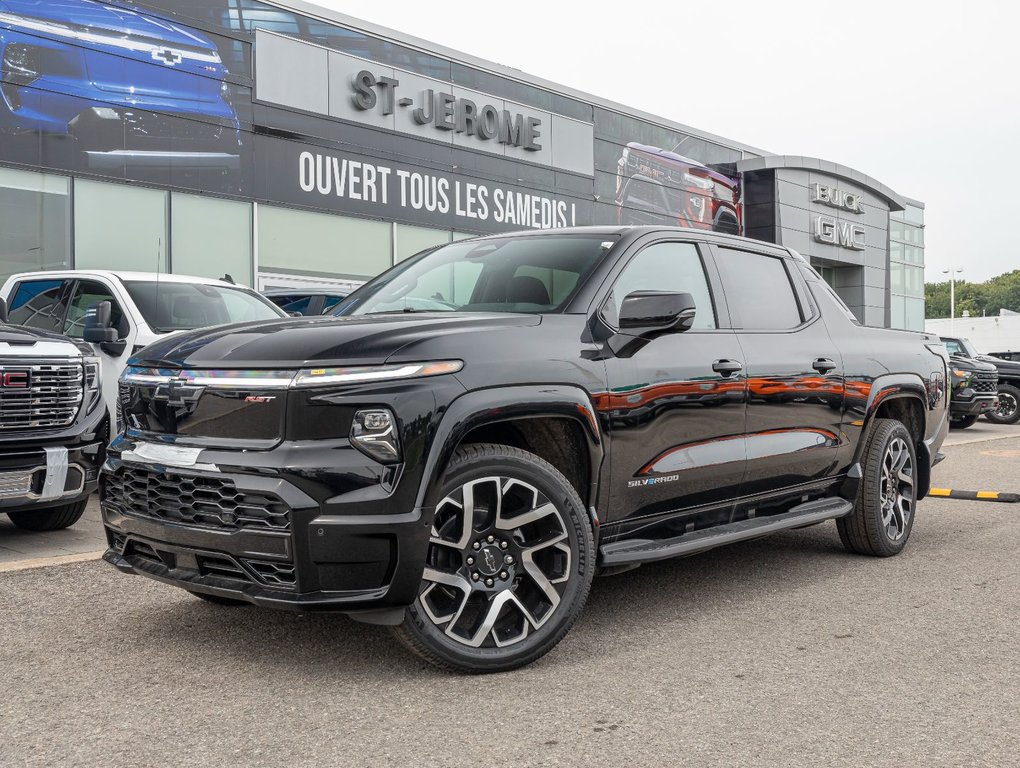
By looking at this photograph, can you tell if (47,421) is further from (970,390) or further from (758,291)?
(970,390)

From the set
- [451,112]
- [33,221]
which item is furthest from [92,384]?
[451,112]

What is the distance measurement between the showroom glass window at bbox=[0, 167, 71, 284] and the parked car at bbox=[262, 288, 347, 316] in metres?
7.18

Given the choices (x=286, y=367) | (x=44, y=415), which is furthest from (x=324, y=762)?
(x=44, y=415)

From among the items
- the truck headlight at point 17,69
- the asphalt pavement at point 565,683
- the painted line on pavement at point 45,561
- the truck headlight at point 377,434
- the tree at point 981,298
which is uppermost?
the tree at point 981,298

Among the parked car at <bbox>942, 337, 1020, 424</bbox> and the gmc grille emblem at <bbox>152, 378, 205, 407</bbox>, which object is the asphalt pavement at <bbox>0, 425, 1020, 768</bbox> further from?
the parked car at <bbox>942, 337, 1020, 424</bbox>

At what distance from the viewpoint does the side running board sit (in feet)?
14.4

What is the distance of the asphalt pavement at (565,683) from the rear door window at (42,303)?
4244 millimetres

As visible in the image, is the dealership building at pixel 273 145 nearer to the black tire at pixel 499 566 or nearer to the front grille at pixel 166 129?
A: the front grille at pixel 166 129

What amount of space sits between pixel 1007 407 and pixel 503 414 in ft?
61.5

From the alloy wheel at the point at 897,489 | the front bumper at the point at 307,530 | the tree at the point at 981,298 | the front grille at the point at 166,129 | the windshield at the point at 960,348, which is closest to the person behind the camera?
the front bumper at the point at 307,530

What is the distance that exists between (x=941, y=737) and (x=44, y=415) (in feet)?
16.6

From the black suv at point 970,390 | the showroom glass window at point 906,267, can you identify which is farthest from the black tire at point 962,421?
the showroom glass window at point 906,267

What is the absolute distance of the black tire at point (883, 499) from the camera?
614cm

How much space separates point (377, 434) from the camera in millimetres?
3615
